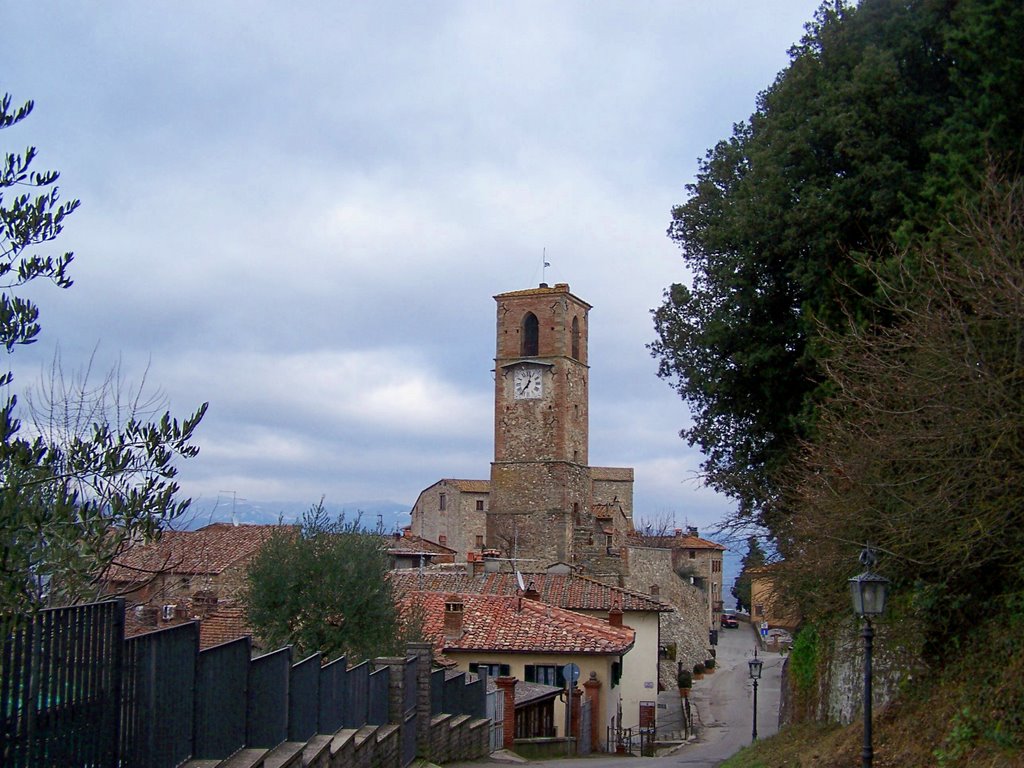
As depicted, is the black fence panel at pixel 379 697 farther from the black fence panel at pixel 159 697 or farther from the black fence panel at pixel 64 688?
the black fence panel at pixel 64 688

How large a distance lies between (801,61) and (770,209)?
8.85 feet

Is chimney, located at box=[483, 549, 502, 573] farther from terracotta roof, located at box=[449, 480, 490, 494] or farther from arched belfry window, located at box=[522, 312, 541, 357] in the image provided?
terracotta roof, located at box=[449, 480, 490, 494]

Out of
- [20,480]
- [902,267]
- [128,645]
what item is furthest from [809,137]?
[20,480]

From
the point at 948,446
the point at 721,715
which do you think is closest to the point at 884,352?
the point at 948,446

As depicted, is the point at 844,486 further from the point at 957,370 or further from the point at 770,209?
the point at 770,209

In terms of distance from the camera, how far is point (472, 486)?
70.1 metres

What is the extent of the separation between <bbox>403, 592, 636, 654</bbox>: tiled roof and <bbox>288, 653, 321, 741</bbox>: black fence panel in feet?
51.9

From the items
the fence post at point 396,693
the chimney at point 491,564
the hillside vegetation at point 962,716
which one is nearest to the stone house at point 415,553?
the chimney at point 491,564

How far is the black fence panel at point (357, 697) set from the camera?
1376cm

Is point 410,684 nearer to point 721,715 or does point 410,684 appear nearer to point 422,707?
point 422,707

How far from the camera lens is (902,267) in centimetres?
1384

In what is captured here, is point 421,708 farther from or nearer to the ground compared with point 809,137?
nearer to the ground

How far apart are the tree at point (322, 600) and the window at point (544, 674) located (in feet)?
29.7

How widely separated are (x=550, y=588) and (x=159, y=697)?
3338cm
